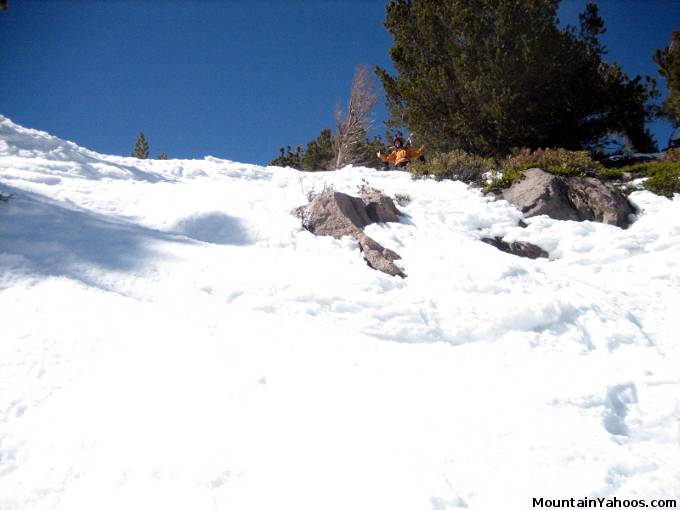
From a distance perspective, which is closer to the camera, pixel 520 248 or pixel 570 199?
pixel 520 248

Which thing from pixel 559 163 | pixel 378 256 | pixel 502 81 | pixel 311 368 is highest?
pixel 502 81

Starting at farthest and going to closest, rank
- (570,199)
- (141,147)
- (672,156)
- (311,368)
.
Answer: (141,147), (672,156), (570,199), (311,368)

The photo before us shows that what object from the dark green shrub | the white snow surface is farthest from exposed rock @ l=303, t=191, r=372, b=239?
the dark green shrub

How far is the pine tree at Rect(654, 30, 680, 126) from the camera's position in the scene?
46.4 ft

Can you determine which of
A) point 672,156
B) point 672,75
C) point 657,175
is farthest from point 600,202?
point 672,75

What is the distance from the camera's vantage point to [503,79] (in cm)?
1078

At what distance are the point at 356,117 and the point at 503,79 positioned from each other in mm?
6176

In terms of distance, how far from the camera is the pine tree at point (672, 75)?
46.4 feet

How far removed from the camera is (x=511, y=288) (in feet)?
14.5

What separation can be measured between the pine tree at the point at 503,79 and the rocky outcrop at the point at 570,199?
12.3 feet

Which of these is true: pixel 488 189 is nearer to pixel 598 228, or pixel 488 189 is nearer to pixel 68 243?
pixel 598 228

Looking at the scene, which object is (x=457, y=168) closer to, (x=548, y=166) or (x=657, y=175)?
(x=548, y=166)

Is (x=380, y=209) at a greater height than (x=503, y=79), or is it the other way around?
(x=503, y=79)

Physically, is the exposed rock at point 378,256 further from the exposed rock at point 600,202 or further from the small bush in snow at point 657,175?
the small bush in snow at point 657,175
